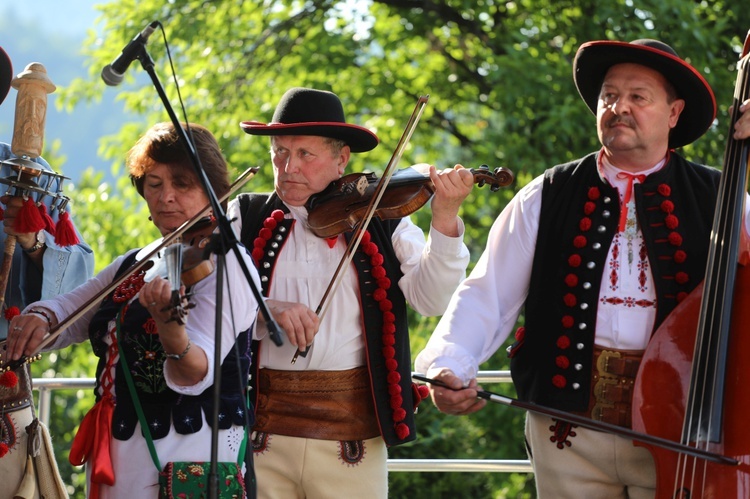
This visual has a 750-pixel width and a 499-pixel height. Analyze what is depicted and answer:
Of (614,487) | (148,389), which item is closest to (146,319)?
(148,389)

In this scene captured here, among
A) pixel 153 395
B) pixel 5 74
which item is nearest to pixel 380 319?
pixel 153 395

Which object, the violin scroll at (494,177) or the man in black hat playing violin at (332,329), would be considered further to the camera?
the man in black hat playing violin at (332,329)

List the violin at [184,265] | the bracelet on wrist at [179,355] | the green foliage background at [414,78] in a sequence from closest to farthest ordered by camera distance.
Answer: the violin at [184,265]
the bracelet on wrist at [179,355]
the green foliage background at [414,78]

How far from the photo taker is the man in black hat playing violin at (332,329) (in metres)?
3.31

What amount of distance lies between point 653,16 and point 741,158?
14.7ft

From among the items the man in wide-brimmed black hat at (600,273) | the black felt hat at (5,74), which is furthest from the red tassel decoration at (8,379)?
the man in wide-brimmed black hat at (600,273)

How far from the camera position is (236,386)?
2879 mm

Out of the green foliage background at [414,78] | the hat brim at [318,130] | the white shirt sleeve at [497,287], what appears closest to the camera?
the white shirt sleeve at [497,287]

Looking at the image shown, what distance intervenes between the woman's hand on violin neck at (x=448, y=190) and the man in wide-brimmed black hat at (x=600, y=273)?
0.16 metres

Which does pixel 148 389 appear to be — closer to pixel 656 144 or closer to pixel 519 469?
pixel 656 144

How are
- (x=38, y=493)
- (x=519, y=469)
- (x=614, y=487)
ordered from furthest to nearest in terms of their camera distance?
(x=519, y=469), (x=38, y=493), (x=614, y=487)

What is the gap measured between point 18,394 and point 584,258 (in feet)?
5.31

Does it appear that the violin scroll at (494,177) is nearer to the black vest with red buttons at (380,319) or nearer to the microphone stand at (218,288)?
the black vest with red buttons at (380,319)

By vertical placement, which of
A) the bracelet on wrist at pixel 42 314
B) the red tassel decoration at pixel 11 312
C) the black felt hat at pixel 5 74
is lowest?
→ the bracelet on wrist at pixel 42 314
